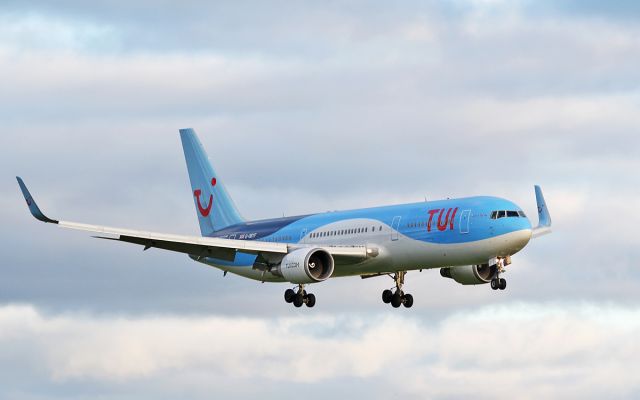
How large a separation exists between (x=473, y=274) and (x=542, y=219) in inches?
243

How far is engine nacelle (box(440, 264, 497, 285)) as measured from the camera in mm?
87875

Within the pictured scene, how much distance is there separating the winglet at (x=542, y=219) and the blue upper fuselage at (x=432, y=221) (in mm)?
9365

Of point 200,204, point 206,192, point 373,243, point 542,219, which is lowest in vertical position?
point 373,243

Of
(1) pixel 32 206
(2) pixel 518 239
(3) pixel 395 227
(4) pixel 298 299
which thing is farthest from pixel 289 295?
(1) pixel 32 206

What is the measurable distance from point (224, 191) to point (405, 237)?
75.8ft

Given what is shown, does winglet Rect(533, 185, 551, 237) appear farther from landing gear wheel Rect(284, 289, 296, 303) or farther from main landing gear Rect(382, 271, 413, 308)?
landing gear wheel Rect(284, 289, 296, 303)

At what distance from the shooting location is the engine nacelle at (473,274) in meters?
87.9

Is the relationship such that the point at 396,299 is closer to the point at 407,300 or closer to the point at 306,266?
the point at 407,300

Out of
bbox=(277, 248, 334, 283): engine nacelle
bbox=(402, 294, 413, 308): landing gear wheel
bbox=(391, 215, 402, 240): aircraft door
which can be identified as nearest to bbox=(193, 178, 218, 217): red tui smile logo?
bbox=(402, 294, 413, 308): landing gear wheel

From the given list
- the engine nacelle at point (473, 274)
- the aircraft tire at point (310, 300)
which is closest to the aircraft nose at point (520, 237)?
the engine nacelle at point (473, 274)

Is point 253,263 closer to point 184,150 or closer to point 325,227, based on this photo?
point 325,227

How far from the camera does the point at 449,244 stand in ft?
262

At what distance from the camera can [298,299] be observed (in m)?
85.9

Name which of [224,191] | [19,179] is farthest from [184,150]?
[19,179]
